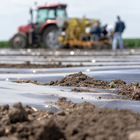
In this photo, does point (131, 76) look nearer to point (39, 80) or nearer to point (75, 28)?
point (39, 80)

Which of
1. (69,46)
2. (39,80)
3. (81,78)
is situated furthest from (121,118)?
(69,46)

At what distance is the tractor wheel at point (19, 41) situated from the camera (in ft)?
61.6

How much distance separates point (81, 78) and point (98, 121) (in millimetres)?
2470

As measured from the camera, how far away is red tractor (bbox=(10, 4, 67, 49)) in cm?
Result: 1738

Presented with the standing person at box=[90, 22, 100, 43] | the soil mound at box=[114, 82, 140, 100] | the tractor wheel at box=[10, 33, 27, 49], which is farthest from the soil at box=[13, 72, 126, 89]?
the tractor wheel at box=[10, 33, 27, 49]

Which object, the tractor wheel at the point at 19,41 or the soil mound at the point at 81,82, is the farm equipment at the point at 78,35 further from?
the soil mound at the point at 81,82

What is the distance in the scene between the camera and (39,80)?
5137mm

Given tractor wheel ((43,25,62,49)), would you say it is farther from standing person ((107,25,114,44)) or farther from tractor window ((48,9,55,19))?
standing person ((107,25,114,44))

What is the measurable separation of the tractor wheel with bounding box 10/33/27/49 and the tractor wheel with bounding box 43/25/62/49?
55.6 inches

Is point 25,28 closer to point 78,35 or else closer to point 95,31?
point 78,35

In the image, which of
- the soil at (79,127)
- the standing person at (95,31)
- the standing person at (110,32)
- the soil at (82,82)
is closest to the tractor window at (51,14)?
the standing person at (95,31)

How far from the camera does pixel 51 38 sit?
18438 mm

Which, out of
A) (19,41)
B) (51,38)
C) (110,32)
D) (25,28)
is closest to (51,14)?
(51,38)

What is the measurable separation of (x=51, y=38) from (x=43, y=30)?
77 cm
